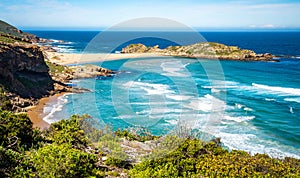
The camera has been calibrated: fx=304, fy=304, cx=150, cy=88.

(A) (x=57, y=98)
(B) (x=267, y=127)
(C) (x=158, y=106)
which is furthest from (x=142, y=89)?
(B) (x=267, y=127)

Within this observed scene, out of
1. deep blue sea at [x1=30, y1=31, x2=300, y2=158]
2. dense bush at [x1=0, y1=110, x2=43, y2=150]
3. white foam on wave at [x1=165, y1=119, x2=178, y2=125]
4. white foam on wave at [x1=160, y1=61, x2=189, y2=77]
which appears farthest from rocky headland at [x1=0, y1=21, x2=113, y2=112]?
white foam on wave at [x1=160, y1=61, x2=189, y2=77]

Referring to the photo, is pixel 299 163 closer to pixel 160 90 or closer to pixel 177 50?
pixel 160 90

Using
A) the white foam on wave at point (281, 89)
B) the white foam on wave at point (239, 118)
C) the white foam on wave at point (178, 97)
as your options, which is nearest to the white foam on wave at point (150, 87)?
the white foam on wave at point (178, 97)

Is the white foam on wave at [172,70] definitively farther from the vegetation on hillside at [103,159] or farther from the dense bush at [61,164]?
the dense bush at [61,164]

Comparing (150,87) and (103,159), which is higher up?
(103,159)

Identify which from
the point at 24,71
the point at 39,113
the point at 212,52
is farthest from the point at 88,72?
the point at 212,52

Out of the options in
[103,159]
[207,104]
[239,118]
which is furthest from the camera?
[207,104]

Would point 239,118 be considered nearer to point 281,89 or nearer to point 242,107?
point 242,107
